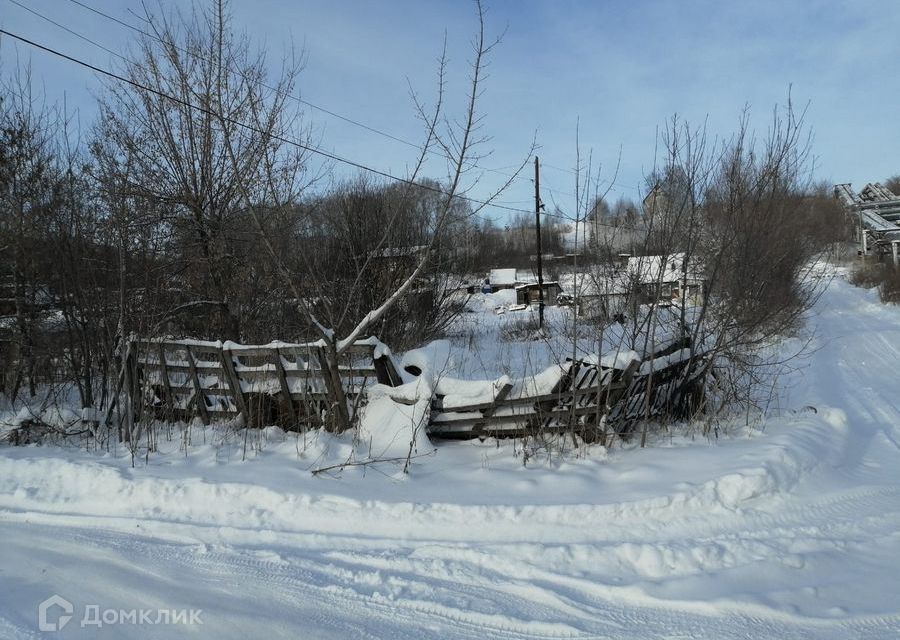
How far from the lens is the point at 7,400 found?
9.52 meters

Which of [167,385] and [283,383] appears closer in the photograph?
[283,383]

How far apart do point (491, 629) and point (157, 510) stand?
10.7 ft

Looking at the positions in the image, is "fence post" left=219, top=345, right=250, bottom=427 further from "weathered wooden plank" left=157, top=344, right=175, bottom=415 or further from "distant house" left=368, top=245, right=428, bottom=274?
"distant house" left=368, top=245, right=428, bottom=274

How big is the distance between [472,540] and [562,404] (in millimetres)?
2450

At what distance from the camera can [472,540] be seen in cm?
434

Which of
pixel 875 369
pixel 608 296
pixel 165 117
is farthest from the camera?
pixel 875 369

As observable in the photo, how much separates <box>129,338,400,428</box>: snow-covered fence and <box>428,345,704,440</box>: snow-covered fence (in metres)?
0.95

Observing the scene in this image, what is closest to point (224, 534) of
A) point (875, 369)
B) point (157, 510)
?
point (157, 510)

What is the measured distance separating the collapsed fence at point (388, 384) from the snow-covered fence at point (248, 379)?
13 millimetres

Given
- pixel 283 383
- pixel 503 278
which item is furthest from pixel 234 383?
pixel 503 278

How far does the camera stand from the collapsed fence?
251 inches

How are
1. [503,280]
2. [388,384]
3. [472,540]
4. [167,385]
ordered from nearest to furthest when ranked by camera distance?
[472,540] → [388,384] → [167,385] → [503,280]

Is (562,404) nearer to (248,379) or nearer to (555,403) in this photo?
(555,403)

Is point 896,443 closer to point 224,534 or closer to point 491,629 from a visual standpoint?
point 491,629
